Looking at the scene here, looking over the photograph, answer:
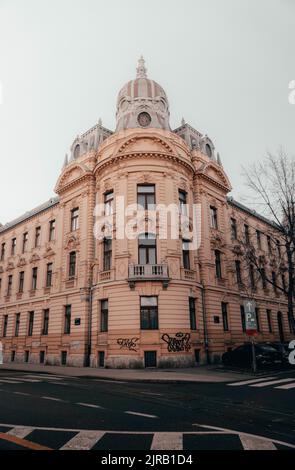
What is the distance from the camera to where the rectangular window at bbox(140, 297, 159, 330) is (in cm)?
2125

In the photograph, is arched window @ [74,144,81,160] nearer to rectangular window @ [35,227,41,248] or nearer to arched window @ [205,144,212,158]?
rectangular window @ [35,227,41,248]

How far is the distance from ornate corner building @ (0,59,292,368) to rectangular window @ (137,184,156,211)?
0.07m

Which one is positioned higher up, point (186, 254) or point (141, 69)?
point (141, 69)

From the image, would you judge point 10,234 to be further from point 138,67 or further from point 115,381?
point 115,381

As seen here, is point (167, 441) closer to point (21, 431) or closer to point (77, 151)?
point (21, 431)

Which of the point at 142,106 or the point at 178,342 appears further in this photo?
the point at 142,106

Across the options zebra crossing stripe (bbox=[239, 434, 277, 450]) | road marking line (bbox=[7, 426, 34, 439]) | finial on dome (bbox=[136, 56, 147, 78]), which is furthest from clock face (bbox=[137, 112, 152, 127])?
zebra crossing stripe (bbox=[239, 434, 277, 450])

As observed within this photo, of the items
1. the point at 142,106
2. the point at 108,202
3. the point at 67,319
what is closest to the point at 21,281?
the point at 67,319

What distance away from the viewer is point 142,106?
90.0 ft

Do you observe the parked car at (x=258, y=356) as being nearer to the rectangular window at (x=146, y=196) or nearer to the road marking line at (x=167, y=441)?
the rectangular window at (x=146, y=196)

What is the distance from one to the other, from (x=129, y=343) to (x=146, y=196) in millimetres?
10420

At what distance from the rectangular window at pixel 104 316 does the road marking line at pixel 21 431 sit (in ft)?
55.1

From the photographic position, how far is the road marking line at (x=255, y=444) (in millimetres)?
5004

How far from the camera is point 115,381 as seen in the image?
15414mm
